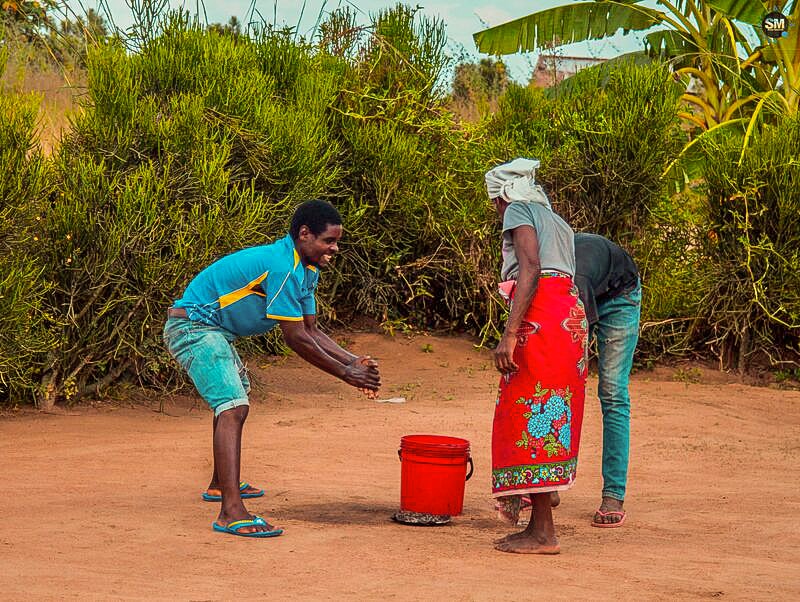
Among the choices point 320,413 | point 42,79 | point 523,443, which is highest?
point 42,79

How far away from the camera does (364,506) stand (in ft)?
19.9

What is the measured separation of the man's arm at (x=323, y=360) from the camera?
16.8 feet

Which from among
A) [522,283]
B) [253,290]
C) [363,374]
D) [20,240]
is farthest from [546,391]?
[20,240]

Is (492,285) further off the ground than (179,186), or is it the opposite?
(179,186)

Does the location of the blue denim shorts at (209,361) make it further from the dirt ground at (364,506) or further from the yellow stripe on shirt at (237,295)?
the dirt ground at (364,506)

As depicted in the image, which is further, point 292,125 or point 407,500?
point 292,125

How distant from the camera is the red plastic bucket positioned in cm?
554

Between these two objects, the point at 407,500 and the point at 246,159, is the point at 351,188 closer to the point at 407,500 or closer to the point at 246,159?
the point at 246,159

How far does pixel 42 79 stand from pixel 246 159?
7.48 metres

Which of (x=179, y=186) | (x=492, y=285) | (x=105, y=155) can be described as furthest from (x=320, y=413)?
(x=492, y=285)

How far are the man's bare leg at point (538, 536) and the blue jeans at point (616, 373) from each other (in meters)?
0.94

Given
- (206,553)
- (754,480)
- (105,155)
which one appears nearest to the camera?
(206,553)

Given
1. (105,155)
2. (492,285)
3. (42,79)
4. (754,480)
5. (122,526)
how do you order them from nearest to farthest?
(122,526), (754,480), (105,155), (492,285), (42,79)

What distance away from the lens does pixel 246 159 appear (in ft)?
31.8
